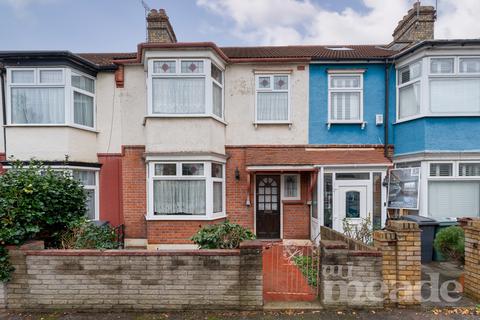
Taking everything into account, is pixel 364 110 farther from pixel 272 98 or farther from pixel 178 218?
pixel 178 218

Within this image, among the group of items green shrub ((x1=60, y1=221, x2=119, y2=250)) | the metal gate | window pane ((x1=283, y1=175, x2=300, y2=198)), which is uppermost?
window pane ((x1=283, y1=175, x2=300, y2=198))

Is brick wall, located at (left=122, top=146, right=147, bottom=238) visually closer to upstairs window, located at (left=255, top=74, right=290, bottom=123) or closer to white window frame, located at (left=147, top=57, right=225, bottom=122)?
white window frame, located at (left=147, top=57, right=225, bottom=122)

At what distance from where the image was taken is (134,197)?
849cm

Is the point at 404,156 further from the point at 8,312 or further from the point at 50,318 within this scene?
the point at 8,312

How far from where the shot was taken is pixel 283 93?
870 centimetres

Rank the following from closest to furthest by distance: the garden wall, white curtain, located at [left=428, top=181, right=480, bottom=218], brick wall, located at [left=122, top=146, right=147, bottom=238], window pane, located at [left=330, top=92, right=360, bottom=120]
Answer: the garden wall
white curtain, located at [left=428, top=181, right=480, bottom=218]
brick wall, located at [left=122, top=146, right=147, bottom=238]
window pane, located at [left=330, top=92, right=360, bottom=120]

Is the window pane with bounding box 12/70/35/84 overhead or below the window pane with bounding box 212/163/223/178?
overhead

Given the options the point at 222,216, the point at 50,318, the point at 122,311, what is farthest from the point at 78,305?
the point at 222,216

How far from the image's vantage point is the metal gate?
14.7ft

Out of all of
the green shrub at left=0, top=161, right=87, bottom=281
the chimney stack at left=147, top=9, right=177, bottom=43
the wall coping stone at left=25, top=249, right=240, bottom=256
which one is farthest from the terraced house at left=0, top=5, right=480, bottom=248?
the wall coping stone at left=25, top=249, right=240, bottom=256

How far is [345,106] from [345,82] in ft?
2.56

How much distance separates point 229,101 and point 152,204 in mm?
4011

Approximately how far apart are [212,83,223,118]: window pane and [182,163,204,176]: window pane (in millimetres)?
1729

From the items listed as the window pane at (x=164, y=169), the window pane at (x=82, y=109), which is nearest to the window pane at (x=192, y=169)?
the window pane at (x=164, y=169)
